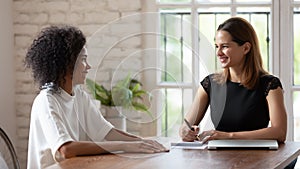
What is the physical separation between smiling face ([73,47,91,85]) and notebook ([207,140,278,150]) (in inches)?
24.9

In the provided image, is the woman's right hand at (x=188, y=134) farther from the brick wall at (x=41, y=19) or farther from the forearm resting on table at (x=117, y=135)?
the brick wall at (x=41, y=19)

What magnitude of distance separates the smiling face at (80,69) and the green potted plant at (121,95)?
0.11ft

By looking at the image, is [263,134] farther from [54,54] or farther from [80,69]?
[54,54]

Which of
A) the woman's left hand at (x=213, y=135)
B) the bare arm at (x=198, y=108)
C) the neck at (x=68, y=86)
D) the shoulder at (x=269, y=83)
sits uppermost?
the neck at (x=68, y=86)

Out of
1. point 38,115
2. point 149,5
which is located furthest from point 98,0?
point 38,115

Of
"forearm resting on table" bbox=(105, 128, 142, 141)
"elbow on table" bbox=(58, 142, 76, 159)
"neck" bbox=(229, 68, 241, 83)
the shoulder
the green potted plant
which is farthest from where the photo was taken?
"neck" bbox=(229, 68, 241, 83)

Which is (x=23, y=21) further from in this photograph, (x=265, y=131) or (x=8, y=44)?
(x=265, y=131)

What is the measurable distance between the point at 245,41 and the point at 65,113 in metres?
0.97

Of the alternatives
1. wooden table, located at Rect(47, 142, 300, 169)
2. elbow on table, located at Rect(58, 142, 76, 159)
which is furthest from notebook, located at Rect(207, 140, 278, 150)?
elbow on table, located at Rect(58, 142, 76, 159)

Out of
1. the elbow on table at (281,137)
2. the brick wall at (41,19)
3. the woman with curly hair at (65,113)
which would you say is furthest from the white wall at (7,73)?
the elbow on table at (281,137)

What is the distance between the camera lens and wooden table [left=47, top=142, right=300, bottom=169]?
2488 millimetres

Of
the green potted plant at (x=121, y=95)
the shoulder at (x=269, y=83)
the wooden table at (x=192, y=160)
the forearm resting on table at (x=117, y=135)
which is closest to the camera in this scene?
the wooden table at (x=192, y=160)

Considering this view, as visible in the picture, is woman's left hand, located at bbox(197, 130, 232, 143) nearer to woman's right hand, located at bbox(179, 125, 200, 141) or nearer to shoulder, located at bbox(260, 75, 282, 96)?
woman's right hand, located at bbox(179, 125, 200, 141)

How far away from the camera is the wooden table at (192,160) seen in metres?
2.49
